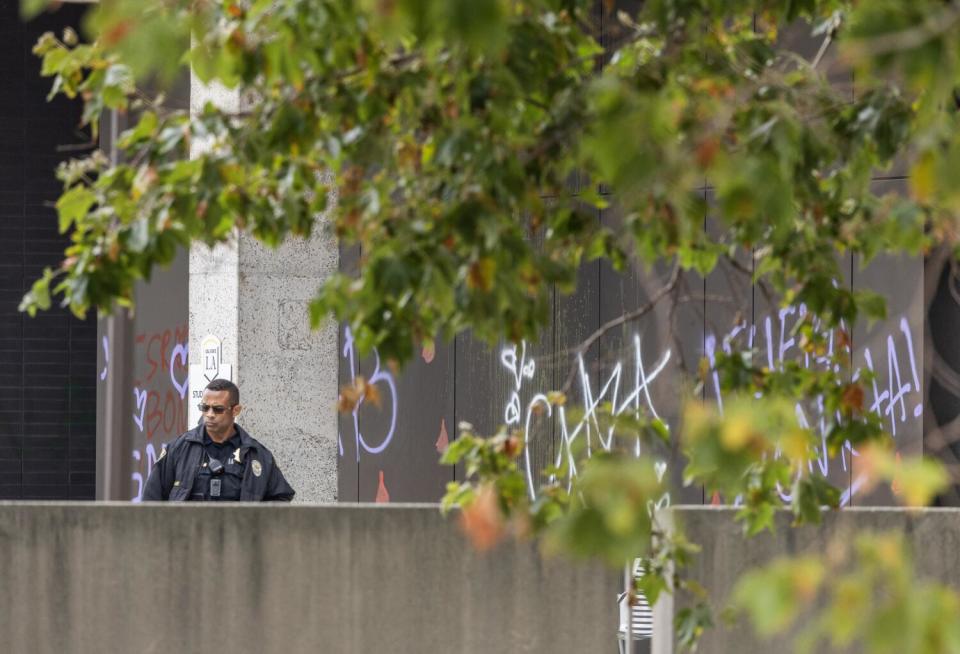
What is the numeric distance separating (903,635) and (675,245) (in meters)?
1.91

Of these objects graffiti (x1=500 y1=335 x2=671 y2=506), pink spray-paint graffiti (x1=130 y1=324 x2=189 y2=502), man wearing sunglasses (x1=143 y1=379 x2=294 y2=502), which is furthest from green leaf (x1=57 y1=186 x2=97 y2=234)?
pink spray-paint graffiti (x1=130 y1=324 x2=189 y2=502)

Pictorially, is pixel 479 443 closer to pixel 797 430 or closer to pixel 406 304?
pixel 406 304

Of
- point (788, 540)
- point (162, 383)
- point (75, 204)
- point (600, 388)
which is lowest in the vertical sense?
point (788, 540)

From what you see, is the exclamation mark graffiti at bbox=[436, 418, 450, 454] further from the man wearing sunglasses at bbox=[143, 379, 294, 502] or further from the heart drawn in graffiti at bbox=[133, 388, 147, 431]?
the man wearing sunglasses at bbox=[143, 379, 294, 502]

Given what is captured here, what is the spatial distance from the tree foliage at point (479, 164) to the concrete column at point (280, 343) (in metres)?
6.81

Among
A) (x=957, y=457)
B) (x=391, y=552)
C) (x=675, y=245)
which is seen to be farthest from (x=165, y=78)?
(x=957, y=457)

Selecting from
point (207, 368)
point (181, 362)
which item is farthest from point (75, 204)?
point (181, 362)

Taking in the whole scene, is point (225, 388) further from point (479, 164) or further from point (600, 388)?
point (479, 164)

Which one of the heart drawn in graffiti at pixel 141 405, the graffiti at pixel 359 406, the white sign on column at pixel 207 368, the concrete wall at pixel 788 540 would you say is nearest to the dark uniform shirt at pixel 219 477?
the concrete wall at pixel 788 540

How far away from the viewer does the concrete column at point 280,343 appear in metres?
11.5

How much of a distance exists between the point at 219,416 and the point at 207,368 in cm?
341

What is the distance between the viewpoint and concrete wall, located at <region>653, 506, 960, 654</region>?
6.31m

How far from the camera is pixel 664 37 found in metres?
4.10

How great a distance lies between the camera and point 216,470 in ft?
26.1
